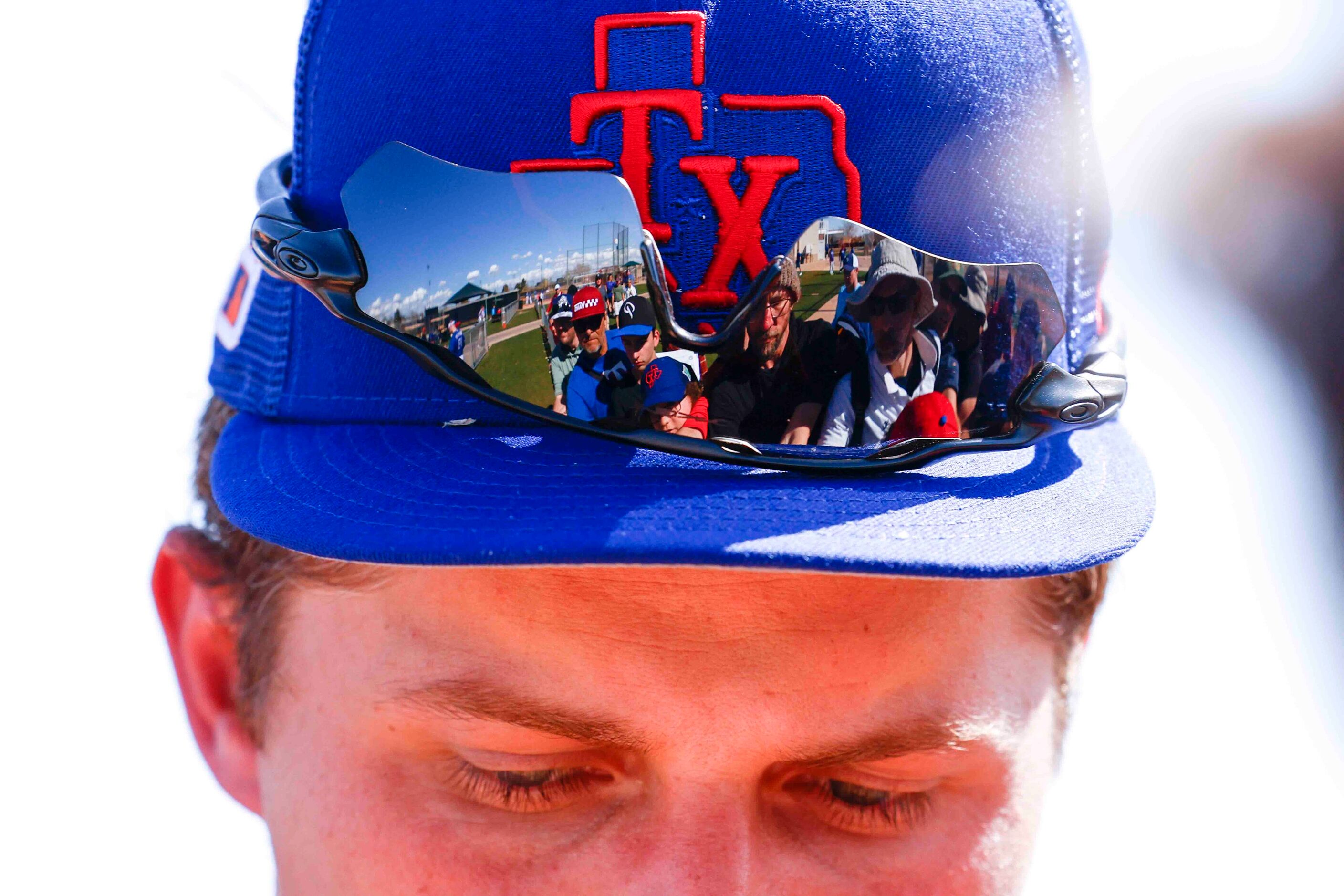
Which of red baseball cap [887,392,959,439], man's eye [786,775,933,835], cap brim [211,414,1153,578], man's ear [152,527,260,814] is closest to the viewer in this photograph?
cap brim [211,414,1153,578]

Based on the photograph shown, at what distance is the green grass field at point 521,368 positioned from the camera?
3.65 feet

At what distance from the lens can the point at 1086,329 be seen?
1349 mm

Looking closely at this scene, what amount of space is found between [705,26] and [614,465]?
1.38 feet

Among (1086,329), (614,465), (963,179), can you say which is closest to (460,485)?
(614,465)

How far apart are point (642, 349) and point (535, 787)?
1.53ft

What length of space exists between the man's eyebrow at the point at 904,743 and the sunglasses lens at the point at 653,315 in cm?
31

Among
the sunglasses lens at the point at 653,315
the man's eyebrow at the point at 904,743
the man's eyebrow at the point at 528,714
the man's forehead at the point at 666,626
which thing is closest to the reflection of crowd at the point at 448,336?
the sunglasses lens at the point at 653,315

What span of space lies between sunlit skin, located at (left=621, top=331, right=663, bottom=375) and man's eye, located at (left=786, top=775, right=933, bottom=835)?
18.8 inches

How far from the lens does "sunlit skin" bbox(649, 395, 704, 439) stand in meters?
1.09

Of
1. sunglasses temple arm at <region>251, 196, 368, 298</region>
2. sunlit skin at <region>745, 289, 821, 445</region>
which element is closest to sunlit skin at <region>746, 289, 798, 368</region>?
sunlit skin at <region>745, 289, 821, 445</region>

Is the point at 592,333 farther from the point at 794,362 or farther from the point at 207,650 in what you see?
the point at 207,650

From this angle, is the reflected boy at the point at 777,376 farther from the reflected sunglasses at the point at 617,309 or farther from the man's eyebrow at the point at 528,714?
the man's eyebrow at the point at 528,714

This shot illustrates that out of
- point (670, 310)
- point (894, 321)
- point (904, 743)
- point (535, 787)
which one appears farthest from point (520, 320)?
point (904, 743)

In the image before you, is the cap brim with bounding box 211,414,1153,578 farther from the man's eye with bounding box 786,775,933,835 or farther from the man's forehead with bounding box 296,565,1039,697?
the man's eye with bounding box 786,775,933,835
